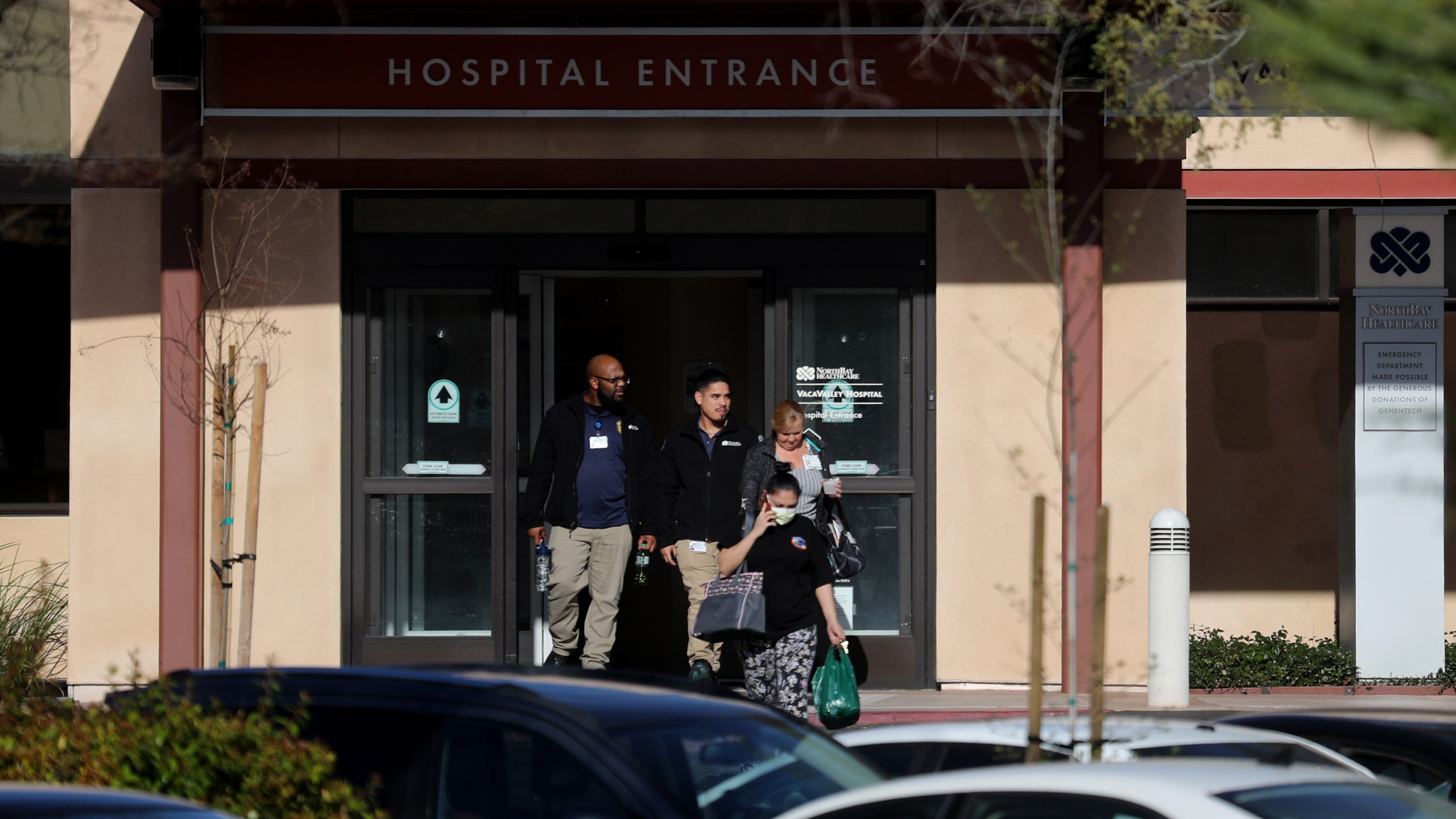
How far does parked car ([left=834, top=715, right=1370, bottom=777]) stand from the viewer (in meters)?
4.99

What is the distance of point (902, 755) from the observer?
5.57 meters

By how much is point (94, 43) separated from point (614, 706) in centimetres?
798

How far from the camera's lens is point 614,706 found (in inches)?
187

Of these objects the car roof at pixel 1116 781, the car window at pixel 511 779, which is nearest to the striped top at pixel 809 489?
the car window at pixel 511 779

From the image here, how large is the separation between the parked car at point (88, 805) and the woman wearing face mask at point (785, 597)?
5107mm

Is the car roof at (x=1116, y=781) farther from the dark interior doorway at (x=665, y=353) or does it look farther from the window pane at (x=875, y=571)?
the dark interior doorway at (x=665, y=353)

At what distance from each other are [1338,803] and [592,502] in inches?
282

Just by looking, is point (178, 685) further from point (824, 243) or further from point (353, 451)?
point (824, 243)

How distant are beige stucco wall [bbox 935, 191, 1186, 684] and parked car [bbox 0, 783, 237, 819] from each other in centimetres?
769

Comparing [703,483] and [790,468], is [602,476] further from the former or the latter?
[790,468]

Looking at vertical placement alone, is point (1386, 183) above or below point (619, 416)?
above

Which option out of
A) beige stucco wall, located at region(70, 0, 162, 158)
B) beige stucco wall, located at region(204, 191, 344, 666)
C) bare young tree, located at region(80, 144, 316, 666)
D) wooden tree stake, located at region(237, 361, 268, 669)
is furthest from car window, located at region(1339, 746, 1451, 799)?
beige stucco wall, located at region(70, 0, 162, 158)

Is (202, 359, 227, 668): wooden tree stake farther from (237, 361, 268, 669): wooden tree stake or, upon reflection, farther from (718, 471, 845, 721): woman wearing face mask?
(718, 471, 845, 721): woman wearing face mask

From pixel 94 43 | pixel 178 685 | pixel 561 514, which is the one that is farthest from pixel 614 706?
pixel 94 43
